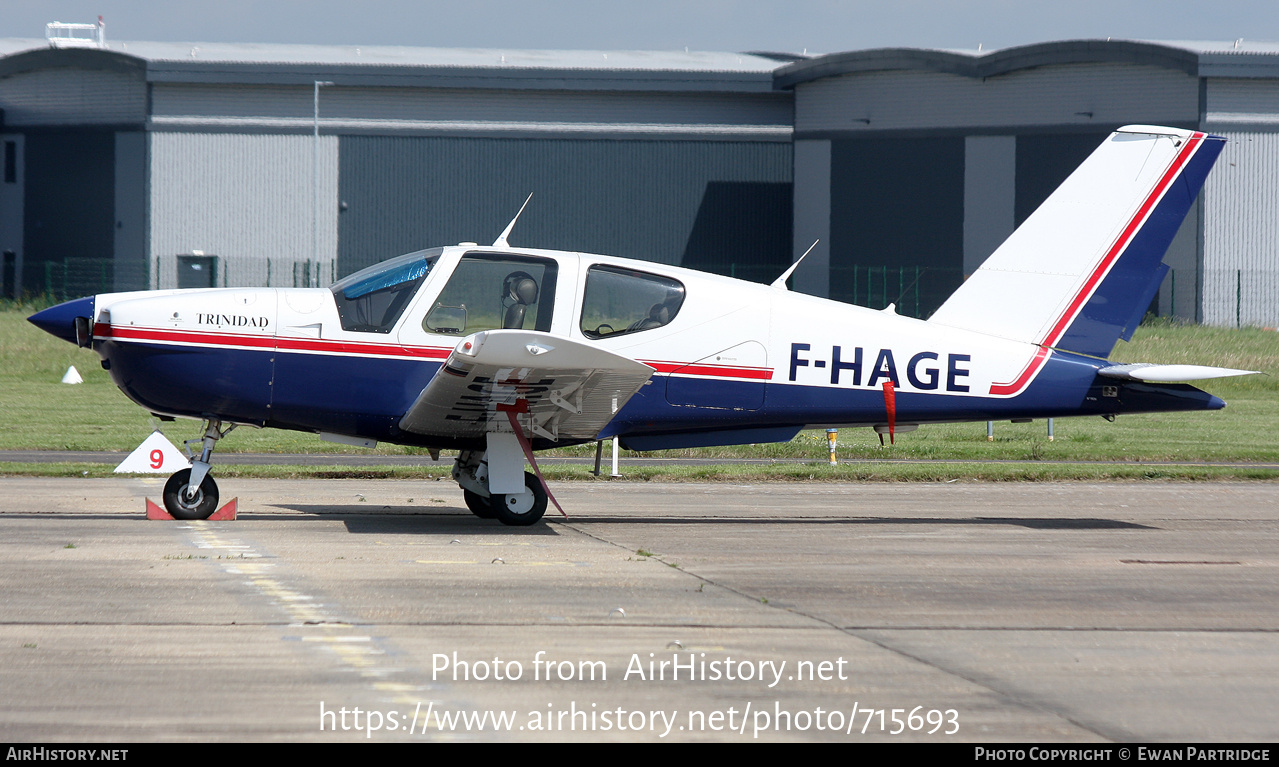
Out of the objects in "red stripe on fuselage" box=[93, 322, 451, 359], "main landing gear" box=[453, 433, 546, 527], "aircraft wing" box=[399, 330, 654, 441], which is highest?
"red stripe on fuselage" box=[93, 322, 451, 359]

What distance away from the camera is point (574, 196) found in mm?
44750

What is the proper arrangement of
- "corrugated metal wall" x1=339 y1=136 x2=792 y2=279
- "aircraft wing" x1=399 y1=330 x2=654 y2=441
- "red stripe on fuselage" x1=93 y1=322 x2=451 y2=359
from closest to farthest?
"aircraft wing" x1=399 y1=330 x2=654 y2=441 → "red stripe on fuselage" x1=93 y1=322 x2=451 y2=359 → "corrugated metal wall" x1=339 y1=136 x2=792 y2=279

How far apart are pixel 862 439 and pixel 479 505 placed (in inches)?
376

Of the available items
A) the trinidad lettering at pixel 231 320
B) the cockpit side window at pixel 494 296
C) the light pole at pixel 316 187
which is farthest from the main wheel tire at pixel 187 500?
the light pole at pixel 316 187

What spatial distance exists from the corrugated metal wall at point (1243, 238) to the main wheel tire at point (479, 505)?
32.5 meters

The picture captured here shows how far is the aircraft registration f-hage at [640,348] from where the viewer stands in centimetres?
976

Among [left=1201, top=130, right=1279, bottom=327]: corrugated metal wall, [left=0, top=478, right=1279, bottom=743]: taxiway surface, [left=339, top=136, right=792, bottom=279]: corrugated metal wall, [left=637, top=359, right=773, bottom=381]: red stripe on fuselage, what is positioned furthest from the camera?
[left=339, top=136, right=792, bottom=279]: corrugated metal wall

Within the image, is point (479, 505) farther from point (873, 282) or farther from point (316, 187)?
point (316, 187)

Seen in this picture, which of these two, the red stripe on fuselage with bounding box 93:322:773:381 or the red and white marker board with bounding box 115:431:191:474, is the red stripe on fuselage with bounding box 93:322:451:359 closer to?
the red stripe on fuselage with bounding box 93:322:773:381

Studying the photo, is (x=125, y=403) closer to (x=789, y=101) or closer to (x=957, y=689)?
(x=957, y=689)

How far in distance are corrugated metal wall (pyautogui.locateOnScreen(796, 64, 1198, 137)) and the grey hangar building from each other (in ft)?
0.32

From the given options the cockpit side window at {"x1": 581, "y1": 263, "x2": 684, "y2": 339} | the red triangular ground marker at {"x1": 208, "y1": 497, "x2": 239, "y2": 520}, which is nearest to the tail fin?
the cockpit side window at {"x1": 581, "y1": 263, "x2": 684, "y2": 339}

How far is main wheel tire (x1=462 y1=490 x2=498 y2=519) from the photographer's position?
35.2 feet

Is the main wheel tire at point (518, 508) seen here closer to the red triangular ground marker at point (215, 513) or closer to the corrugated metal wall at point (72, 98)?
the red triangular ground marker at point (215, 513)
